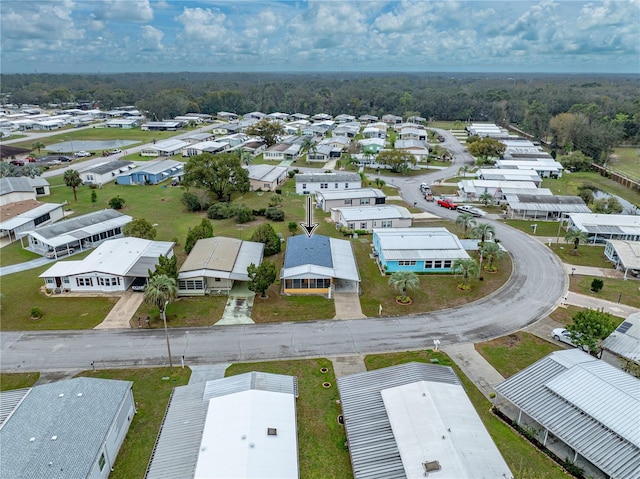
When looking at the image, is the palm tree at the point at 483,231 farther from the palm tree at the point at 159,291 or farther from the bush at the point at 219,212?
the bush at the point at 219,212

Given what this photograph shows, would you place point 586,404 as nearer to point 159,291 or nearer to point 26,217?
point 159,291

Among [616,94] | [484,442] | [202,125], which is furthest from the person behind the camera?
[616,94]

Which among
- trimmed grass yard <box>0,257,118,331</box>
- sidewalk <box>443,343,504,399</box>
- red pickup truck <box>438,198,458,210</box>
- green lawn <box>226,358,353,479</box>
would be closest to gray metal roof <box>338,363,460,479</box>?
green lawn <box>226,358,353,479</box>

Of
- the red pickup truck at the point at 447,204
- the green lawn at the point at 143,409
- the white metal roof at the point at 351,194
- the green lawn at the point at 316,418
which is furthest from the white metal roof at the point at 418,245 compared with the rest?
the green lawn at the point at 143,409

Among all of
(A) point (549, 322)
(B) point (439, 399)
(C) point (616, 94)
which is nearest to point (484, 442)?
(B) point (439, 399)

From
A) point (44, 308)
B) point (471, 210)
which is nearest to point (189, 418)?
point (44, 308)

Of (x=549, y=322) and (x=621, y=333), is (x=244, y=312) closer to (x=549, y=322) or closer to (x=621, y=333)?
(x=549, y=322)

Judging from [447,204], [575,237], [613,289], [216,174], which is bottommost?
[613,289]
